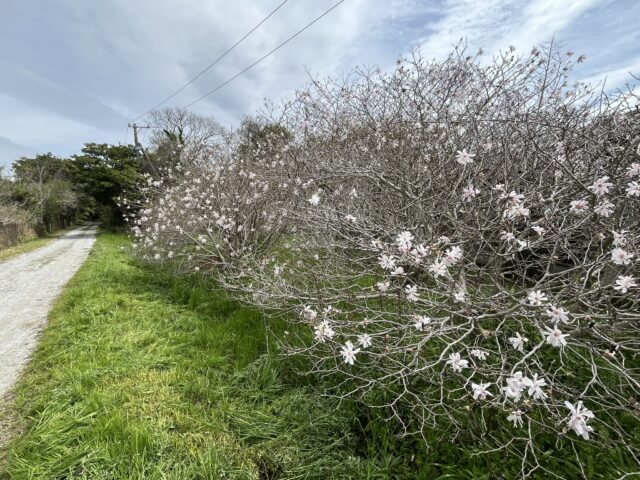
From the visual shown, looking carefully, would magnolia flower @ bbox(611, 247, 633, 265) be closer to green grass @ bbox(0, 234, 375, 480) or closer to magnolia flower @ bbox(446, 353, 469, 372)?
magnolia flower @ bbox(446, 353, 469, 372)

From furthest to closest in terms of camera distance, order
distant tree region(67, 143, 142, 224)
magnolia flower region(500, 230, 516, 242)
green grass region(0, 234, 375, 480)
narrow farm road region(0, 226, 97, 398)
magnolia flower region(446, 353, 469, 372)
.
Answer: distant tree region(67, 143, 142, 224), narrow farm road region(0, 226, 97, 398), green grass region(0, 234, 375, 480), magnolia flower region(500, 230, 516, 242), magnolia flower region(446, 353, 469, 372)

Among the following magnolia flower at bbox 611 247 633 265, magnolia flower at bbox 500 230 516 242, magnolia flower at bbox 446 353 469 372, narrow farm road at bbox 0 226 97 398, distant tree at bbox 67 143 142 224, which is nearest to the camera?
magnolia flower at bbox 611 247 633 265

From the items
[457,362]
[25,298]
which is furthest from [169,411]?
[25,298]

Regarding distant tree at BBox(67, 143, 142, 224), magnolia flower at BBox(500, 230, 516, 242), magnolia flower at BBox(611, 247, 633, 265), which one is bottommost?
magnolia flower at BBox(611, 247, 633, 265)

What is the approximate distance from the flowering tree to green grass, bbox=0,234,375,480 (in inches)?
18.9

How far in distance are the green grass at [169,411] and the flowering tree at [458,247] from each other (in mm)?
481

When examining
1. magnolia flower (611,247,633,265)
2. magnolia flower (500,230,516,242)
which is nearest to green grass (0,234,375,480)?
magnolia flower (500,230,516,242)

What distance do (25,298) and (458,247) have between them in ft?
25.9

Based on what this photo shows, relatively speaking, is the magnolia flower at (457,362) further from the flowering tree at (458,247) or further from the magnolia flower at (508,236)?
the magnolia flower at (508,236)

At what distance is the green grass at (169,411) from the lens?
2.32 metres

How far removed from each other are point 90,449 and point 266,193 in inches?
189

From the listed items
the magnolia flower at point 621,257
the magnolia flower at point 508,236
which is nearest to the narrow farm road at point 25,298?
the magnolia flower at point 508,236

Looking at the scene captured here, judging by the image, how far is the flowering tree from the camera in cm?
207

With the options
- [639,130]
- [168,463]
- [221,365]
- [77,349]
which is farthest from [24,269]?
[639,130]
